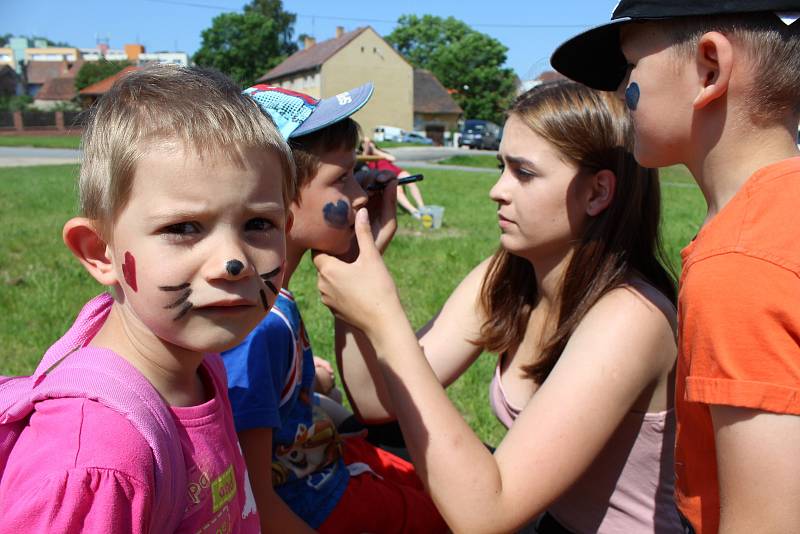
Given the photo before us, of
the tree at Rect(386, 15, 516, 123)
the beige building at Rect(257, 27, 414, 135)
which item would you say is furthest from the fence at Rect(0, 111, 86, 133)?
the tree at Rect(386, 15, 516, 123)

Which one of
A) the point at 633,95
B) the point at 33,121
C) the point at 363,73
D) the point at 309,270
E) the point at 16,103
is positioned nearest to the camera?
the point at 633,95

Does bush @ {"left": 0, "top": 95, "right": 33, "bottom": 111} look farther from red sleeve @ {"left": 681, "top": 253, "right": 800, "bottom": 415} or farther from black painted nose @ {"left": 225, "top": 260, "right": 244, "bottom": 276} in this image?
red sleeve @ {"left": 681, "top": 253, "right": 800, "bottom": 415}

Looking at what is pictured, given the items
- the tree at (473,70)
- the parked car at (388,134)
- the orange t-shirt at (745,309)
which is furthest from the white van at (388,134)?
the orange t-shirt at (745,309)

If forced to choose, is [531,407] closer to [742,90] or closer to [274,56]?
[742,90]

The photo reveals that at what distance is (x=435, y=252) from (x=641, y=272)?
5.38m

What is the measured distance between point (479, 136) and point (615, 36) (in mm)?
37825

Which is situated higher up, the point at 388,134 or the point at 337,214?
the point at 337,214

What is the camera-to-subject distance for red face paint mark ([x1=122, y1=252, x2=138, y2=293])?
1243mm

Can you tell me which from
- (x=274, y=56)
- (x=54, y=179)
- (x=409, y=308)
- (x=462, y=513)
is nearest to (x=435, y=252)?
(x=409, y=308)

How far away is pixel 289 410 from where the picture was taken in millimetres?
1891

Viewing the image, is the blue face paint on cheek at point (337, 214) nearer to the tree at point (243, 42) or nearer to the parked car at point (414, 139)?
the parked car at point (414, 139)

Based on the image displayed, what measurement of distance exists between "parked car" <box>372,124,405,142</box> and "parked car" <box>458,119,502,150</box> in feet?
27.7

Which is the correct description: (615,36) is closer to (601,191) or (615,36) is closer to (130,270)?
(601,191)

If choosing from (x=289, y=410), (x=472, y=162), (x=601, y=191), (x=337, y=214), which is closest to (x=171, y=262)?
(x=289, y=410)
